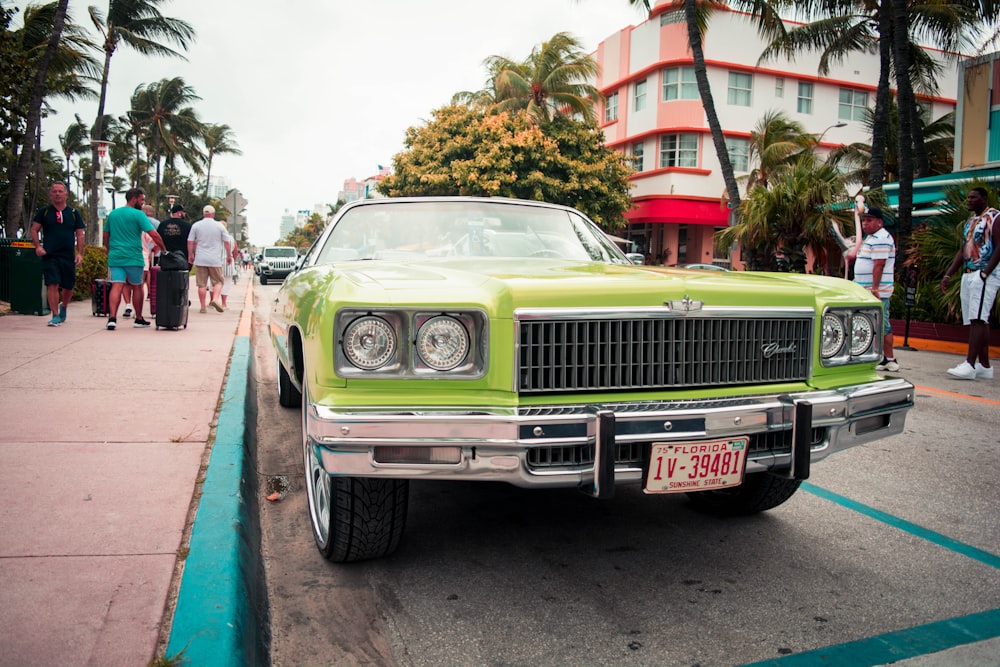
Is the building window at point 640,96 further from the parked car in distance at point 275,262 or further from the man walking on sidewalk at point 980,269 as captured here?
the man walking on sidewalk at point 980,269

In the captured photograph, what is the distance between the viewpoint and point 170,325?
9266 mm

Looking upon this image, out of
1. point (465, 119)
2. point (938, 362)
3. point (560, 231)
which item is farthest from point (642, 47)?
point (560, 231)

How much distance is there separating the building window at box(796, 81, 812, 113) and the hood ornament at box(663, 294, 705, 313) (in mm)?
35217

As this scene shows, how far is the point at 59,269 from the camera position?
9.15m

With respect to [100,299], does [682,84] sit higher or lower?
higher

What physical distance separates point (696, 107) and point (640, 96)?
3.13 meters

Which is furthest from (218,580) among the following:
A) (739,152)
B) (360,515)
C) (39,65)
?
(739,152)

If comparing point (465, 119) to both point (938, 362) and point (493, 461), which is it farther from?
point (493, 461)

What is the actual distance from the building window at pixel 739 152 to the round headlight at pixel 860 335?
104ft

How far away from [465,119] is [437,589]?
27.8 metres

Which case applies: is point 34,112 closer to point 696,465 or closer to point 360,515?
point 360,515

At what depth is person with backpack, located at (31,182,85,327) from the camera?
906 cm

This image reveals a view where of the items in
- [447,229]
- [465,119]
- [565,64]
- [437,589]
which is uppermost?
[565,64]

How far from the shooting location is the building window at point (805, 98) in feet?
112
